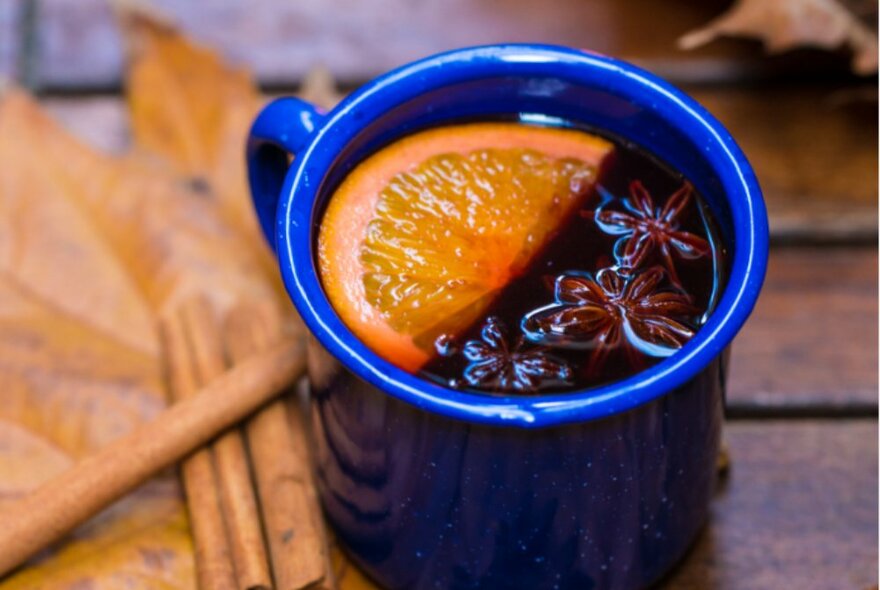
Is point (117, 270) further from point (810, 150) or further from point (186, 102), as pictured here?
point (810, 150)

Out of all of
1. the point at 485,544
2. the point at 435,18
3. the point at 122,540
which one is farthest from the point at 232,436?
the point at 435,18

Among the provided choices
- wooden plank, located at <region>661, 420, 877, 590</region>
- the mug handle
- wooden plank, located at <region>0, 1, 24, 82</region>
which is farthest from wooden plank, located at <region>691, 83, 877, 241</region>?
wooden plank, located at <region>0, 1, 24, 82</region>

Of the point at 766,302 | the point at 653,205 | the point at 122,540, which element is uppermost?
the point at 653,205

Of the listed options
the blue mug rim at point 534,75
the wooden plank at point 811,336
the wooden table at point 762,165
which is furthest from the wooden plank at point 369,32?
the blue mug rim at point 534,75

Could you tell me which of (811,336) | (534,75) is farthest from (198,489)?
(811,336)

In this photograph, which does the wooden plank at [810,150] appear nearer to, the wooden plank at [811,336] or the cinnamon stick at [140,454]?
the wooden plank at [811,336]

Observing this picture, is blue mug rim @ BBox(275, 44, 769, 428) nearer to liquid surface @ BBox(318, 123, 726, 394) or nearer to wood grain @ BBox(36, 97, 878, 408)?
liquid surface @ BBox(318, 123, 726, 394)

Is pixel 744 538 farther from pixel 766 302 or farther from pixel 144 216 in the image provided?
pixel 144 216
